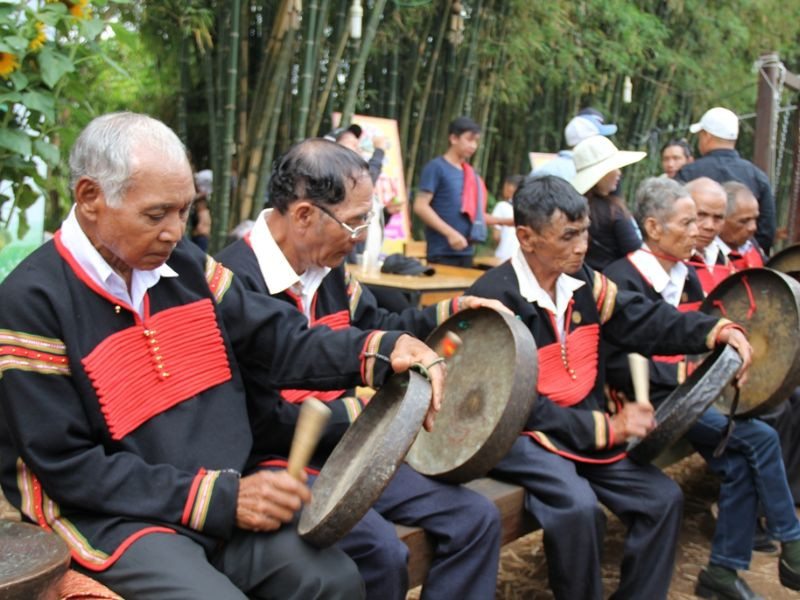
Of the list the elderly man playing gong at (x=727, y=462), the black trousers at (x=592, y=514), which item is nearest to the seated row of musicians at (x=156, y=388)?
the black trousers at (x=592, y=514)

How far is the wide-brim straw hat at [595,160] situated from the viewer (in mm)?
4797

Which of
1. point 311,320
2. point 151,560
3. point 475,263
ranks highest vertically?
point 311,320

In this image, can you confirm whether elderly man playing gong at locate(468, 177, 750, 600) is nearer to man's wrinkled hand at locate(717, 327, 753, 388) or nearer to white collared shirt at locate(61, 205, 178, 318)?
man's wrinkled hand at locate(717, 327, 753, 388)

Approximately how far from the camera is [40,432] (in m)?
1.95

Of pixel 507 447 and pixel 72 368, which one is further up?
pixel 72 368

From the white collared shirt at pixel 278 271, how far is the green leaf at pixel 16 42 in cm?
148

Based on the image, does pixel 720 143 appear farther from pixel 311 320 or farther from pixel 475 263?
pixel 311 320

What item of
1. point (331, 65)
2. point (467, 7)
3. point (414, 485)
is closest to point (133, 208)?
point (414, 485)

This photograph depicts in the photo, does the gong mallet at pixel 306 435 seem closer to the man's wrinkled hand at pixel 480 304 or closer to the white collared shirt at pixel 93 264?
the white collared shirt at pixel 93 264

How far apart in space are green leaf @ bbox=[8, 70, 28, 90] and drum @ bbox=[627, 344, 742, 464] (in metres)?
2.77

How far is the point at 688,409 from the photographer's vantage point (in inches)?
119

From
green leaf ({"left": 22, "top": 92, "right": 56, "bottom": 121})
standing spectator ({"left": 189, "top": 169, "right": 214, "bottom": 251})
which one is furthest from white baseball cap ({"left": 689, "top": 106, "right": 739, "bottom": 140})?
green leaf ({"left": 22, "top": 92, "right": 56, "bottom": 121})

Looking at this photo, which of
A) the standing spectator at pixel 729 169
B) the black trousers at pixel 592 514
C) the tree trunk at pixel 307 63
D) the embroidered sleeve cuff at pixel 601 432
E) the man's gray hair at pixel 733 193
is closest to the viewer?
the black trousers at pixel 592 514

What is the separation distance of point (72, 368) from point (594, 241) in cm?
333
